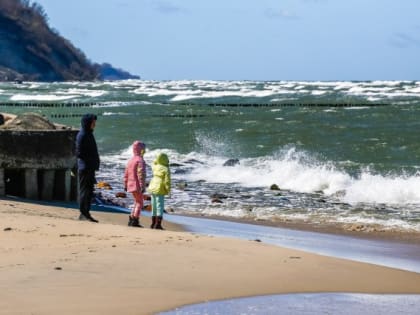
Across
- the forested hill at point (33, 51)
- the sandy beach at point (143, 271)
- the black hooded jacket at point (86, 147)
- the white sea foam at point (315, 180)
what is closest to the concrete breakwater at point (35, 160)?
the black hooded jacket at point (86, 147)

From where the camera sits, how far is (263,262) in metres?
8.55

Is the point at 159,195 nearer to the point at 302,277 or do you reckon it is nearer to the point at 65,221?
the point at 65,221

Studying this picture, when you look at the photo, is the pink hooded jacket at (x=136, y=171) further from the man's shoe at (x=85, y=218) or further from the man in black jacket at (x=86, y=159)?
the man's shoe at (x=85, y=218)

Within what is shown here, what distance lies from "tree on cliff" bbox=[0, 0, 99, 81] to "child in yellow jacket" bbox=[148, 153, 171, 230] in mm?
142383

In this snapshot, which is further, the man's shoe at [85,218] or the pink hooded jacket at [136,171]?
the pink hooded jacket at [136,171]

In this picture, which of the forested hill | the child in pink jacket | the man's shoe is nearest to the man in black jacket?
the man's shoe

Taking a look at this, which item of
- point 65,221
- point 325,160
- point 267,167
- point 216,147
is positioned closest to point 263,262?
point 65,221

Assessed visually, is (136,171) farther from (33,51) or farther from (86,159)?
(33,51)

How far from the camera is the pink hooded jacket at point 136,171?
1148 cm

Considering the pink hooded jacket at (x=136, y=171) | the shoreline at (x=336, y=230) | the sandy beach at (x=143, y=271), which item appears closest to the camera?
the sandy beach at (x=143, y=271)

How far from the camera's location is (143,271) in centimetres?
778

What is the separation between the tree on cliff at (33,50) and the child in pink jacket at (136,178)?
468 ft

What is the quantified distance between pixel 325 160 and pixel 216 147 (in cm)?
686

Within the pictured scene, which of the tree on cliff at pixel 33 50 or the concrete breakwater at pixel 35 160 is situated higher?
the tree on cliff at pixel 33 50
